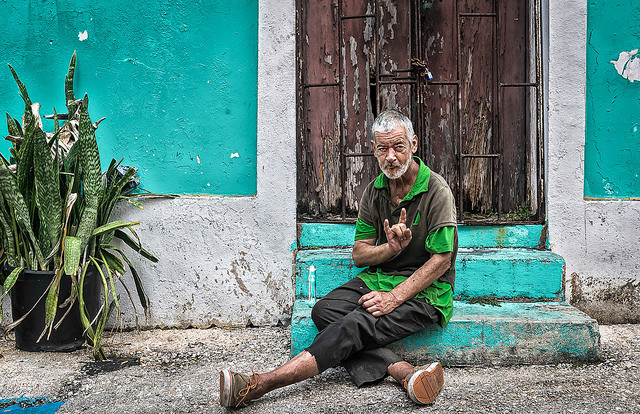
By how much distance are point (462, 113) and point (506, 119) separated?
0.32m

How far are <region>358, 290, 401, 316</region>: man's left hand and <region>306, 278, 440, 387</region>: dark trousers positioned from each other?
1.0 inches

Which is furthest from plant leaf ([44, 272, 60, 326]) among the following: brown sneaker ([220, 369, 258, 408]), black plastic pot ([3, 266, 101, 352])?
brown sneaker ([220, 369, 258, 408])

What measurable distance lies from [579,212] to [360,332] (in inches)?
72.0

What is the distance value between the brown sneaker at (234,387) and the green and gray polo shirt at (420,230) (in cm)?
88

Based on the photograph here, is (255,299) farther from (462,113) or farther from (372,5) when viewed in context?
(372,5)

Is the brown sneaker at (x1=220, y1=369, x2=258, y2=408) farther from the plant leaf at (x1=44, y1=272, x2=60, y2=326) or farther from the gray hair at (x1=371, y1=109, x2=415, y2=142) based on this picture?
the gray hair at (x1=371, y1=109, x2=415, y2=142)

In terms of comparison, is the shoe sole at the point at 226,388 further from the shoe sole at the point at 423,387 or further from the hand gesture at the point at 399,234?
the hand gesture at the point at 399,234

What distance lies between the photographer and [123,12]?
370cm

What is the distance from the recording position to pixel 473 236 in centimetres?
377

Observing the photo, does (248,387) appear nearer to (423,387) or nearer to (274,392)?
(274,392)

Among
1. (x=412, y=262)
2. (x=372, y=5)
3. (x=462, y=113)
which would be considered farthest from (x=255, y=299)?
(x=372, y=5)

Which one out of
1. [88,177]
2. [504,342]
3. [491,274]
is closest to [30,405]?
[88,177]

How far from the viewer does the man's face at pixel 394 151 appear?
2.91 m

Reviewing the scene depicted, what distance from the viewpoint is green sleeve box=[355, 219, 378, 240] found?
10.3 ft
